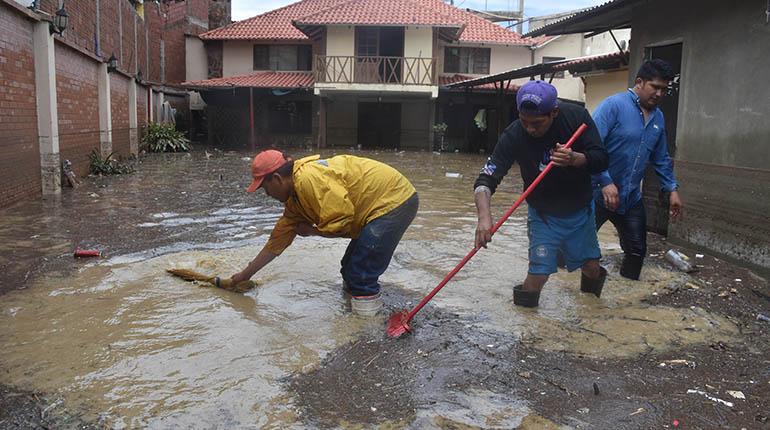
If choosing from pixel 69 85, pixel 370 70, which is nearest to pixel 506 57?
pixel 370 70

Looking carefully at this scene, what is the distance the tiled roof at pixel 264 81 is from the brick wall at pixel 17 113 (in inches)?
609

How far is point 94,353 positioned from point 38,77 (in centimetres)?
656

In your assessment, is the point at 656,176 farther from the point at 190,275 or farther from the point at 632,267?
the point at 190,275

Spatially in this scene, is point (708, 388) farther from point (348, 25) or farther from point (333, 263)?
point (348, 25)

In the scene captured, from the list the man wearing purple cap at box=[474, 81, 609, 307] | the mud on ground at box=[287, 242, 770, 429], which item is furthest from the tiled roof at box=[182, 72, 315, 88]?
the mud on ground at box=[287, 242, 770, 429]

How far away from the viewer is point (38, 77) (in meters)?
8.31

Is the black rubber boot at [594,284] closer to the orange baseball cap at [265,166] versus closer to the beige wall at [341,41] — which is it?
the orange baseball cap at [265,166]

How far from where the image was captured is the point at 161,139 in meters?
19.7

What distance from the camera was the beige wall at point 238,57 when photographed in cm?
2648

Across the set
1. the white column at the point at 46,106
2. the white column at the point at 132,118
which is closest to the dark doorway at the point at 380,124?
the white column at the point at 132,118

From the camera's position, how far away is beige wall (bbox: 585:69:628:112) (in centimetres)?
1292

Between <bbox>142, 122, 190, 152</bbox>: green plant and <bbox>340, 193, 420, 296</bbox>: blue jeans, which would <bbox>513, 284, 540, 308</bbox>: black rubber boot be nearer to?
<bbox>340, 193, 420, 296</bbox>: blue jeans

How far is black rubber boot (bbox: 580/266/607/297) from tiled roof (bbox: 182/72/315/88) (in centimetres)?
2040

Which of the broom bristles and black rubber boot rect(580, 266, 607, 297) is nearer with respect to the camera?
black rubber boot rect(580, 266, 607, 297)
